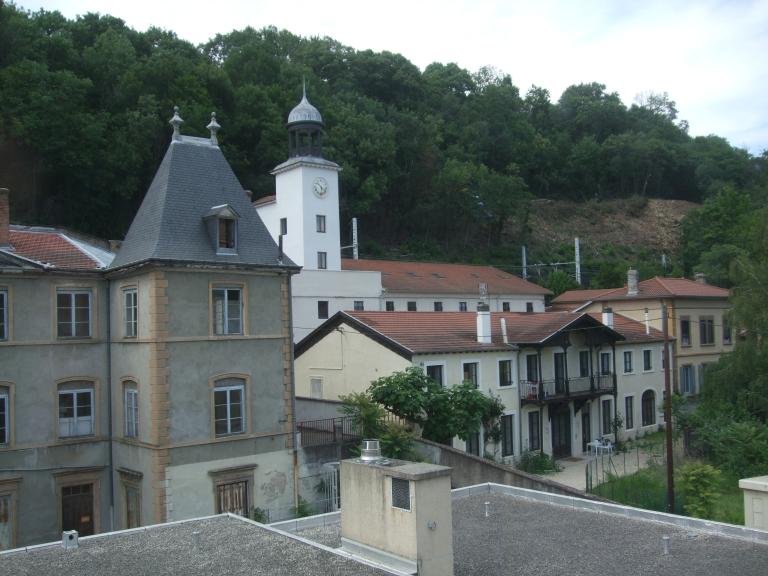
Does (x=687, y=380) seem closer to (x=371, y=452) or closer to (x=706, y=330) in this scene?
(x=706, y=330)

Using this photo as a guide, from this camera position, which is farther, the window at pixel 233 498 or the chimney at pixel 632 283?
the chimney at pixel 632 283

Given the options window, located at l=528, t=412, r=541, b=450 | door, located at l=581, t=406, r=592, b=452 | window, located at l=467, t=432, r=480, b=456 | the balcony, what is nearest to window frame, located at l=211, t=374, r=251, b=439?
window, located at l=467, t=432, r=480, b=456

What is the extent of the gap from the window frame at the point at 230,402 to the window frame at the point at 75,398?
3610 mm

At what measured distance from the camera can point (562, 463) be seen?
1235 inches

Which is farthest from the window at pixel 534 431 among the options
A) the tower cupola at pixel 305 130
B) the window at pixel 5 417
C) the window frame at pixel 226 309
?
the tower cupola at pixel 305 130

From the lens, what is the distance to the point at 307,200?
44469 mm

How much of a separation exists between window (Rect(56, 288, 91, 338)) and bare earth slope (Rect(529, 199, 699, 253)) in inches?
2475

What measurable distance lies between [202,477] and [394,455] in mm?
5820

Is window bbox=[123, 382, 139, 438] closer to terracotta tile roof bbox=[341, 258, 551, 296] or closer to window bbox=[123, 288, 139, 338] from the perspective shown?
window bbox=[123, 288, 139, 338]

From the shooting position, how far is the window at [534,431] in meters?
31.0

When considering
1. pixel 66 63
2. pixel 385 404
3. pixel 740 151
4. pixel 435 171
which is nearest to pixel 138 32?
pixel 66 63

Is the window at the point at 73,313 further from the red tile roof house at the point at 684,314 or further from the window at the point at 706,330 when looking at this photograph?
the window at the point at 706,330

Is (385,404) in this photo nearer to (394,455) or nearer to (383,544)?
(394,455)

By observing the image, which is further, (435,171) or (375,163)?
(435,171)
